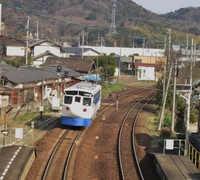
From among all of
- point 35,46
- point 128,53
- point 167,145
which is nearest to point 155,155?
point 167,145

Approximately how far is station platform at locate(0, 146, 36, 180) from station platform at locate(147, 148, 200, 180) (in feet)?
13.7

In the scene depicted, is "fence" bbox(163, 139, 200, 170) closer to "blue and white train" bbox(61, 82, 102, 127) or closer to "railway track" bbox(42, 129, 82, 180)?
"railway track" bbox(42, 129, 82, 180)

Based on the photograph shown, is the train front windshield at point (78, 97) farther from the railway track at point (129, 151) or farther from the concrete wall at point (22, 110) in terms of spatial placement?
the concrete wall at point (22, 110)

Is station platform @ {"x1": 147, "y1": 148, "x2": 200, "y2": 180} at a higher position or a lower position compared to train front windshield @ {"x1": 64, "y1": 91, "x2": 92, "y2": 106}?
lower

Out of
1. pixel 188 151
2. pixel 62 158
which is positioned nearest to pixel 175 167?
pixel 188 151

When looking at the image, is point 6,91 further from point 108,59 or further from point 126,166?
point 108,59

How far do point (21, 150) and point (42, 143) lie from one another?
233 cm

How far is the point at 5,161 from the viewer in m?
12.9

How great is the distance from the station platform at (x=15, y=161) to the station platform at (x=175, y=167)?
4162mm

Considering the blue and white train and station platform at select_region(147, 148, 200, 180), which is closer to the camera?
station platform at select_region(147, 148, 200, 180)

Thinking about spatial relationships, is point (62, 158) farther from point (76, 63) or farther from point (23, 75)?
point (76, 63)

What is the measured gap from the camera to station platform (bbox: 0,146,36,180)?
38.0 ft

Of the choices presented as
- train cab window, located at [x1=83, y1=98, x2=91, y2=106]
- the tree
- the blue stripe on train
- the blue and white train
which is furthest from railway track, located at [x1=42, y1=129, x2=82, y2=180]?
the tree

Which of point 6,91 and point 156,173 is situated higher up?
point 6,91
